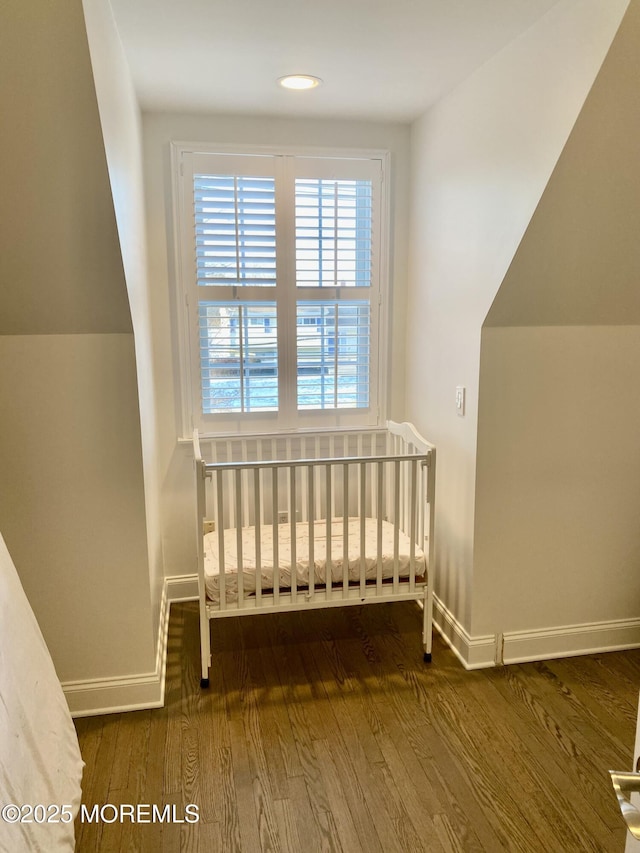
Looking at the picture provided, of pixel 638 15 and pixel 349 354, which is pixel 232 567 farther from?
pixel 638 15

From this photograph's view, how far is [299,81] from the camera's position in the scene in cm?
242

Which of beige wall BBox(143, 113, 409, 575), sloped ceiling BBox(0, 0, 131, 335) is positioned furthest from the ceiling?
sloped ceiling BBox(0, 0, 131, 335)

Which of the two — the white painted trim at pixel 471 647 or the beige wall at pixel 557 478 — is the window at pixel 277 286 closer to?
the beige wall at pixel 557 478

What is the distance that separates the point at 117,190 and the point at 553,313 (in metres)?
1.63

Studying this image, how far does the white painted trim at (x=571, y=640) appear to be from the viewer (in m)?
2.62

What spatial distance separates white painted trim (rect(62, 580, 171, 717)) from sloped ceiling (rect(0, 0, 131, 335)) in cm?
130

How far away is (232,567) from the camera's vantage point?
2.56m

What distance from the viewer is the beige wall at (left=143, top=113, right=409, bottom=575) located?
2.86 meters

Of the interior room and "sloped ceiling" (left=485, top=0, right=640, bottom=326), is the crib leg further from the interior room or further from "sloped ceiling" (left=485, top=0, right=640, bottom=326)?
"sloped ceiling" (left=485, top=0, right=640, bottom=326)

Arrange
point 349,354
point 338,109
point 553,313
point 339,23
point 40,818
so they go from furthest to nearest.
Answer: point 349,354 < point 338,109 < point 553,313 < point 339,23 < point 40,818

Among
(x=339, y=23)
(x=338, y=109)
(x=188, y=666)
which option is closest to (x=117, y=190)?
(x=339, y=23)

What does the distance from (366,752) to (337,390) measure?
1.74 meters

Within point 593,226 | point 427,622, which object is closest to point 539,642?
point 427,622

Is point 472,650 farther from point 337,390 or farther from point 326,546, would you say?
point 337,390
